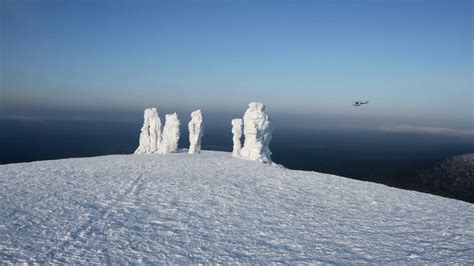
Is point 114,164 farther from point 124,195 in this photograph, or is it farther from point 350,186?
point 350,186

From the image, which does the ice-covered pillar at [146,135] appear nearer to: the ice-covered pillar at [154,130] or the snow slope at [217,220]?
the ice-covered pillar at [154,130]

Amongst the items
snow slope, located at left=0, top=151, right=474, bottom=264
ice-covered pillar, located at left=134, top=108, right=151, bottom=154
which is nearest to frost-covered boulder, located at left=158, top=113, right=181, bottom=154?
ice-covered pillar, located at left=134, top=108, right=151, bottom=154

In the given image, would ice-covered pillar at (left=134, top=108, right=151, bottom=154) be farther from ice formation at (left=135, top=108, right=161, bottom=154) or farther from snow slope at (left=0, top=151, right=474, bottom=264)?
snow slope at (left=0, top=151, right=474, bottom=264)

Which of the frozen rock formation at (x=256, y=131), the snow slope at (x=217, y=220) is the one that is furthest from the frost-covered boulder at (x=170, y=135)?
the snow slope at (x=217, y=220)

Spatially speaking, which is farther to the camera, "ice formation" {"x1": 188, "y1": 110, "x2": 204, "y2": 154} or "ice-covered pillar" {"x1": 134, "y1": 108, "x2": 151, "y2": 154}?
"ice-covered pillar" {"x1": 134, "y1": 108, "x2": 151, "y2": 154}

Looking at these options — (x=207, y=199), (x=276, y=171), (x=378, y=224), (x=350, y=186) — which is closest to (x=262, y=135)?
(x=276, y=171)

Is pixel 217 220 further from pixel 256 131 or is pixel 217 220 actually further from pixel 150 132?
pixel 150 132
